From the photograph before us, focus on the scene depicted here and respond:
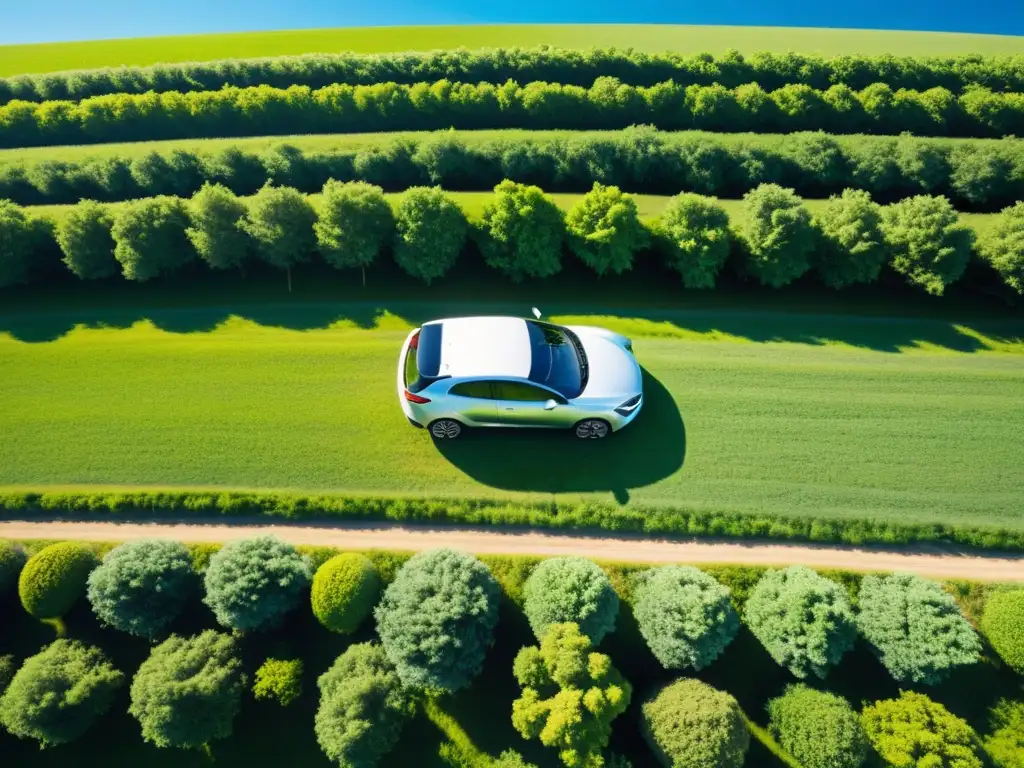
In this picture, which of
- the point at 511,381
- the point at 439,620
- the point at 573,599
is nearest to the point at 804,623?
the point at 573,599

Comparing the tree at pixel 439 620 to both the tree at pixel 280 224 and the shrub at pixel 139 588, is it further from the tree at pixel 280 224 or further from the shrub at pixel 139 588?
the tree at pixel 280 224

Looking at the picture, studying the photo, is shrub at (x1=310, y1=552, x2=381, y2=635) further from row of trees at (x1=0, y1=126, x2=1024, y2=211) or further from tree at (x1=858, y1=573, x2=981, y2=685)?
row of trees at (x1=0, y1=126, x2=1024, y2=211)

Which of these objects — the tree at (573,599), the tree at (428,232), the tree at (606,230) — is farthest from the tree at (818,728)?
the tree at (428,232)

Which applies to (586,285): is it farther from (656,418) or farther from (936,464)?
(936,464)

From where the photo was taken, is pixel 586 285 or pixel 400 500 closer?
pixel 400 500

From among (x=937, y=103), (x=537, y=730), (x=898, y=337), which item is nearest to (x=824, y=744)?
(x=537, y=730)

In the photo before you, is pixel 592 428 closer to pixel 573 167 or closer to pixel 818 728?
pixel 818 728

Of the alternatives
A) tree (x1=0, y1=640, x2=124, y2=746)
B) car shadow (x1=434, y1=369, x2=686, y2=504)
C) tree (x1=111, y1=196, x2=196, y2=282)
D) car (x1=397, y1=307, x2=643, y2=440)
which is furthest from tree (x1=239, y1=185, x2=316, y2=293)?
tree (x1=0, y1=640, x2=124, y2=746)
